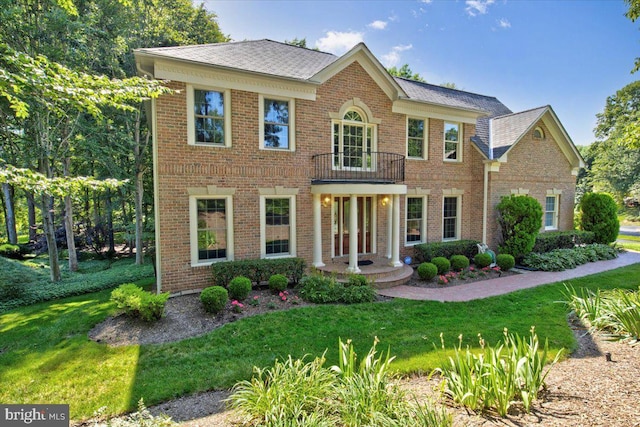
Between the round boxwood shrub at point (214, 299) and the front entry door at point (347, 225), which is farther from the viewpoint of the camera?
the front entry door at point (347, 225)

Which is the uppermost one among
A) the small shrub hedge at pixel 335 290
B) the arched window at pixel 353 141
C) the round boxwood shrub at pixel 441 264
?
the arched window at pixel 353 141

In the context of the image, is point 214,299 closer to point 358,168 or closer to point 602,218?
point 358,168

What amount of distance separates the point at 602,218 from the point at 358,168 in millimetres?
13528

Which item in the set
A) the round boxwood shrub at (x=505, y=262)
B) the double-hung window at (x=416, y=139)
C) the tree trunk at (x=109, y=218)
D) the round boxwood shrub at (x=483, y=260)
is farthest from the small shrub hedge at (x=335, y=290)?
the tree trunk at (x=109, y=218)

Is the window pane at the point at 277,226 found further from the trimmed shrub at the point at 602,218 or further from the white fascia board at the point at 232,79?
the trimmed shrub at the point at 602,218

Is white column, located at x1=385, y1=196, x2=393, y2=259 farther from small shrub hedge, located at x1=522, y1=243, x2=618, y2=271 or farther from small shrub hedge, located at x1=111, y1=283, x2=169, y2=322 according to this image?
small shrub hedge, located at x1=111, y1=283, x2=169, y2=322

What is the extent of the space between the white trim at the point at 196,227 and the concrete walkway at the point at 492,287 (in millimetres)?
4706

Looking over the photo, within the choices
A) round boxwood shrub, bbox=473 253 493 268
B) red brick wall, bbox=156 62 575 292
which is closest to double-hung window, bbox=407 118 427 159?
red brick wall, bbox=156 62 575 292

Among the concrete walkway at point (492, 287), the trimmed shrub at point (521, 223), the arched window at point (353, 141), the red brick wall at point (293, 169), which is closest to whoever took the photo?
the red brick wall at point (293, 169)

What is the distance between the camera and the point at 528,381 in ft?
11.3

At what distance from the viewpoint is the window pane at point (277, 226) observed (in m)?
9.84

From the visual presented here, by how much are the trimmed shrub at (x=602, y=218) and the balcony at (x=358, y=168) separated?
38.0 ft

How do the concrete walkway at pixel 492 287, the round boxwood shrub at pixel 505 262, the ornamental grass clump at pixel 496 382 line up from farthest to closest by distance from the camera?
the round boxwood shrub at pixel 505 262
the concrete walkway at pixel 492 287
the ornamental grass clump at pixel 496 382

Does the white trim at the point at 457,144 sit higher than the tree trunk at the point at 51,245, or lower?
higher
